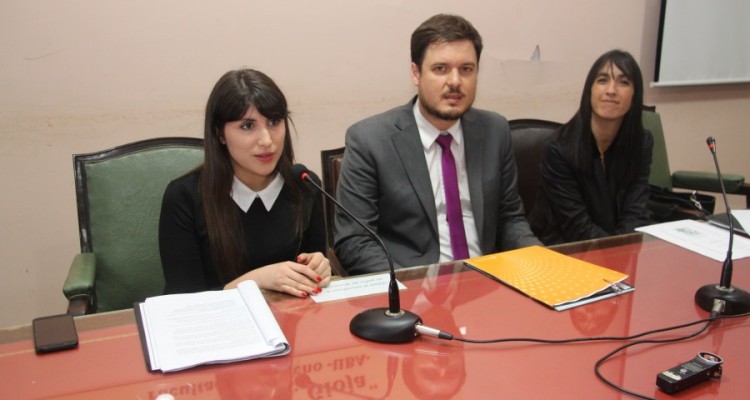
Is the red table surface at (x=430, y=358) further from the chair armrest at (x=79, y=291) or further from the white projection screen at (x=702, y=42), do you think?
the white projection screen at (x=702, y=42)

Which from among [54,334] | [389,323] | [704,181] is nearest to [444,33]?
[389,323]

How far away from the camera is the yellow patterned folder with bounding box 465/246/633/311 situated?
119 cm

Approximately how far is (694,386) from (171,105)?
203 centimetres

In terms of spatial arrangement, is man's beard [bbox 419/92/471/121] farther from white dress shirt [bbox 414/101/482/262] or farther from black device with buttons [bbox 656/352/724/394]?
black device with buttons [bbox 656/352/724/394]

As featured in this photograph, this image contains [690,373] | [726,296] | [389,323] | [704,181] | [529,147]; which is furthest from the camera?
[704,181]

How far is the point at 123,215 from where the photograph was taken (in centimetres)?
177

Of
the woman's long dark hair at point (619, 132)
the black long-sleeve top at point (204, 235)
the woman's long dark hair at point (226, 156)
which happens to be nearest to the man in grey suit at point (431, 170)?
the black long-sleeve top at point (204, 235)

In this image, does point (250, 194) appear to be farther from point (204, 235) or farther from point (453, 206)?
point (453, 206)

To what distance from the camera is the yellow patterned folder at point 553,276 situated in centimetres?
119

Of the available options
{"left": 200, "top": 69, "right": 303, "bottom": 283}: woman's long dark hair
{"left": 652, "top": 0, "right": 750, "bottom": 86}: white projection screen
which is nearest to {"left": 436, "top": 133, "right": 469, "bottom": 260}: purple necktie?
{"left": 200, "top": 69, "right": 303, "bottom": 283}: woman's long dark hair

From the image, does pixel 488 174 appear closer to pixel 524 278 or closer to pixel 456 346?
pixel 524 278

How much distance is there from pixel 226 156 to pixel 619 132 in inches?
59.2

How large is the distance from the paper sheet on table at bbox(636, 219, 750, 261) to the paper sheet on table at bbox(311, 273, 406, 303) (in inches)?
31.9

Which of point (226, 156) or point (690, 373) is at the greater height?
point (226, 156)
